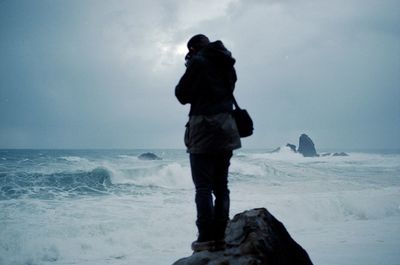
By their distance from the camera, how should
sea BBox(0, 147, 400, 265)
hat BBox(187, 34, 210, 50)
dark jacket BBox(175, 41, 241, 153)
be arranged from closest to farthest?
dark jacket BBox(175, 41, 241, 153)
hat BBox(187, 34, 210, 50)
sea BBox(0, 147, 400, 265)

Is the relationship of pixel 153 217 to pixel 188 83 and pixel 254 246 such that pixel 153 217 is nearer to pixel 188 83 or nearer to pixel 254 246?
pixel 254 246

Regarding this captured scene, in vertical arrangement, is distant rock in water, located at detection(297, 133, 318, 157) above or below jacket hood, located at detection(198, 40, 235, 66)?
above

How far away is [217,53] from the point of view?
281cm

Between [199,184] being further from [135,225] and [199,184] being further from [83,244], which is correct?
[135,225]

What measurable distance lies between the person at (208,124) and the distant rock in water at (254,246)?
11cm

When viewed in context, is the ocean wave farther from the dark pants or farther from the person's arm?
the person's arm

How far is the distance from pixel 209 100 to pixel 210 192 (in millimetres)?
781

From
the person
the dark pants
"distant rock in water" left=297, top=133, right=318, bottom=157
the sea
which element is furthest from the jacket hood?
"distant rock in water" left=297, top=133, right=318, bottom=157

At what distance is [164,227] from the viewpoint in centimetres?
999

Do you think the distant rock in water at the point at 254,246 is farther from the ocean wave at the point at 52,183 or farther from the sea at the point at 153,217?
the ocean wave at the point at 52,183

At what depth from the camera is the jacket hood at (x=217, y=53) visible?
2809 mm

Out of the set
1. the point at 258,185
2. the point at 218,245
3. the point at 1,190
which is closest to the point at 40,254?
the point at 218,245

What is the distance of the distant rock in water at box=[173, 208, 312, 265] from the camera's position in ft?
8.95

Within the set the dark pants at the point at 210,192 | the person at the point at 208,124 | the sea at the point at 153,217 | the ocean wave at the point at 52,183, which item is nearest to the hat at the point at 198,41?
the person at the point at 208,124
